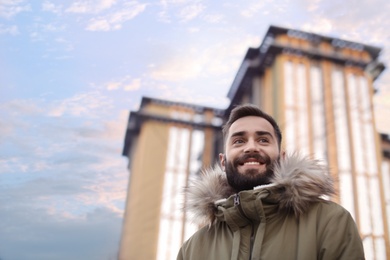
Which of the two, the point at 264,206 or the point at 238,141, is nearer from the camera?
the point at 264,206

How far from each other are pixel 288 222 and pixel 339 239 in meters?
0.11

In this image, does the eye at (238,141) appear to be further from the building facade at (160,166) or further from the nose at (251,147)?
the building facade at (160,166)

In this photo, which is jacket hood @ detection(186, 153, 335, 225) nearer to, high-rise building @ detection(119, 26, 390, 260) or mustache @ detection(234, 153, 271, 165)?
mustache @ detection(234, 153, 271, 165)

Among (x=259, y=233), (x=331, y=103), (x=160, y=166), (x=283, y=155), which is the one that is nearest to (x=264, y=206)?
(x=259, y=233)

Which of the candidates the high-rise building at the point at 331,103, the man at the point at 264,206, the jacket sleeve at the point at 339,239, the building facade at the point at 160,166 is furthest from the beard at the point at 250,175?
the building facade at the point at 160,166

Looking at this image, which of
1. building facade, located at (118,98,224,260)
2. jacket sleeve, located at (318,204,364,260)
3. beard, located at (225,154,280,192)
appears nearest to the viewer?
jacket sleeve, located at (318,204,364,260)

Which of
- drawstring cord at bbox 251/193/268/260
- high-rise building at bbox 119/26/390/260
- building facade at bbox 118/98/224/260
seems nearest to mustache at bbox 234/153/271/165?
drawstring cord at bbox 251/193/268/260

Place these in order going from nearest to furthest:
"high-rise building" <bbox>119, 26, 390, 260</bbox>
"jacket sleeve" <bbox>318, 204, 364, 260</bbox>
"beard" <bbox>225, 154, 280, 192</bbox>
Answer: "jacket sleeve" <bbox>318, 204, 364, 260</bbox>, "beard" <bbox>225, 154, 280, 192</bbox>, "high-rise building" <bbox>119, 26, 390, 260</bbox>

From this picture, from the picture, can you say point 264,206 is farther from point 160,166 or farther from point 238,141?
point 160,166

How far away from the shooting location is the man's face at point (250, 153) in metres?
0.87

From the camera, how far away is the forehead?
0.92 metres

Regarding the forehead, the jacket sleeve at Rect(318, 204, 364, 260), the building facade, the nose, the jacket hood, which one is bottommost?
the jacket sleeve at Rect(318, 204, 364, 260)

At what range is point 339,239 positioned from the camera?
0.72 metres

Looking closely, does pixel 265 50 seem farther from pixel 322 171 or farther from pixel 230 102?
pixel 322 171
